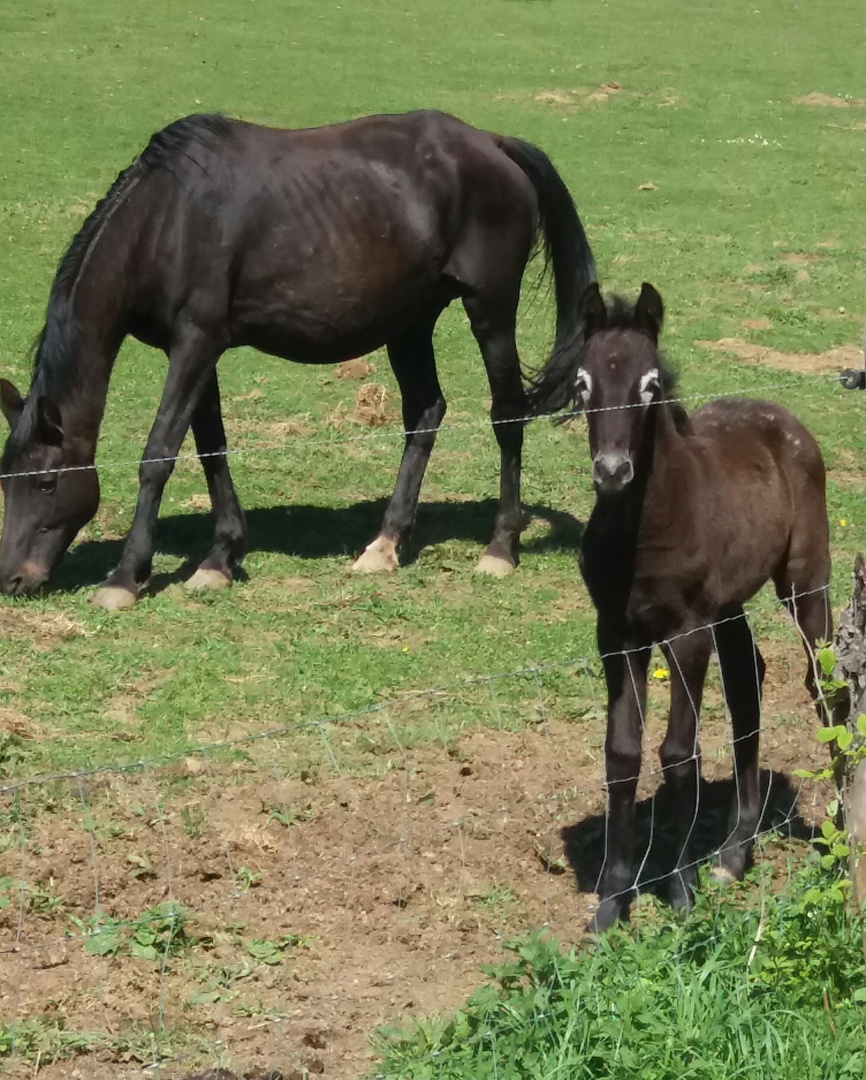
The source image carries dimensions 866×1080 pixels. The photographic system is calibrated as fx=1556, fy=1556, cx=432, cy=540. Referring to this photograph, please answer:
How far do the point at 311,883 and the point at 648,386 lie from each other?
1.99 m

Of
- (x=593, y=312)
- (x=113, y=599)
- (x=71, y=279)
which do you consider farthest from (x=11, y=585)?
(x=593, y=312)

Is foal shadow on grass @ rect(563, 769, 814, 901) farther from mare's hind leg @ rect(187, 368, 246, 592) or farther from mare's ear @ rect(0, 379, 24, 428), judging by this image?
mare's ear @ rect(0, 379, 24, 428)

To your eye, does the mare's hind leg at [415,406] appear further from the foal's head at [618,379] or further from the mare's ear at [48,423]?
the foal's head at [618,379]

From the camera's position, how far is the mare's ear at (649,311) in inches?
194

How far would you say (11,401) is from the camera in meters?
7.85

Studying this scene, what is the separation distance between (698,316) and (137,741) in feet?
28.7

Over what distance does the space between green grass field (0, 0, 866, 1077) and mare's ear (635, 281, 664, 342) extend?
156cm

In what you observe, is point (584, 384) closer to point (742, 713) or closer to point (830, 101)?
point (742, 713)

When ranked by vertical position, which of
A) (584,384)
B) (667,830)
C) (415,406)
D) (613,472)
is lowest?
(667,830)

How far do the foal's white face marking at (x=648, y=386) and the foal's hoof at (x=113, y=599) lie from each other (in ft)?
11.8

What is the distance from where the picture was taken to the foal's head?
4.80 m

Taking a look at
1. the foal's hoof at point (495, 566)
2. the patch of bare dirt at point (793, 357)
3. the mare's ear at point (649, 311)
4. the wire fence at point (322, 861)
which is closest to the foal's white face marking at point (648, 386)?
the mare's ear at point (649, 311)

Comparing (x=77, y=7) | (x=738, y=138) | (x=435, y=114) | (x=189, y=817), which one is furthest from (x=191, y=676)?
(x=77, y=7)

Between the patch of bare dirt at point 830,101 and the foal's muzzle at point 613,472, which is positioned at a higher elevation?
the foal's muzzle at point 613,472
